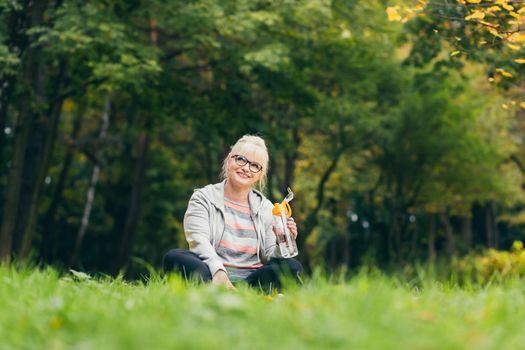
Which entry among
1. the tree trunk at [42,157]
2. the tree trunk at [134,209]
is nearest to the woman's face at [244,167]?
the tree trunk at [42,157]

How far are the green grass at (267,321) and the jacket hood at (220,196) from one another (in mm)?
2020

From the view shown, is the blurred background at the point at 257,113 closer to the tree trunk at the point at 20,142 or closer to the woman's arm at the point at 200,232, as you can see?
the tree trunk at the point at 20,142

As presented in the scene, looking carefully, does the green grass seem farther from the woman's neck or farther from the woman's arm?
the woman's neck

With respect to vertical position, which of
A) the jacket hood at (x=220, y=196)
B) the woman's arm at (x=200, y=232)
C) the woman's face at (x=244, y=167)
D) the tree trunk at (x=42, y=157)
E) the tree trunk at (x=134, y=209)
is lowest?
the tree trunk at (x=134, y=209)

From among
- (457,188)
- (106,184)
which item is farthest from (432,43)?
(106,184)

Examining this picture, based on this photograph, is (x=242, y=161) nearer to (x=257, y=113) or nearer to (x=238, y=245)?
(x=238, y=245)

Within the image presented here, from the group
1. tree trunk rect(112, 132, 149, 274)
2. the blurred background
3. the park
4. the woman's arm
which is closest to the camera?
the park

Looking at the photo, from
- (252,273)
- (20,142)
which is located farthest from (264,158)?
(20,142)

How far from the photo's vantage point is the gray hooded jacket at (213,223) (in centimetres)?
611

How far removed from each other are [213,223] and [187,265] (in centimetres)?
53

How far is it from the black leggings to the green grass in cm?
139

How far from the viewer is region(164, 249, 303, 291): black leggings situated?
5859 millimetres

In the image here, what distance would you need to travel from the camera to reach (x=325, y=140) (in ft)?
84.0

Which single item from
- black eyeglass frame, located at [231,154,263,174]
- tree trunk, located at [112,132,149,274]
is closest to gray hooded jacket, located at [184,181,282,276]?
black eyeglass frame, located at [231,154,263,174]
